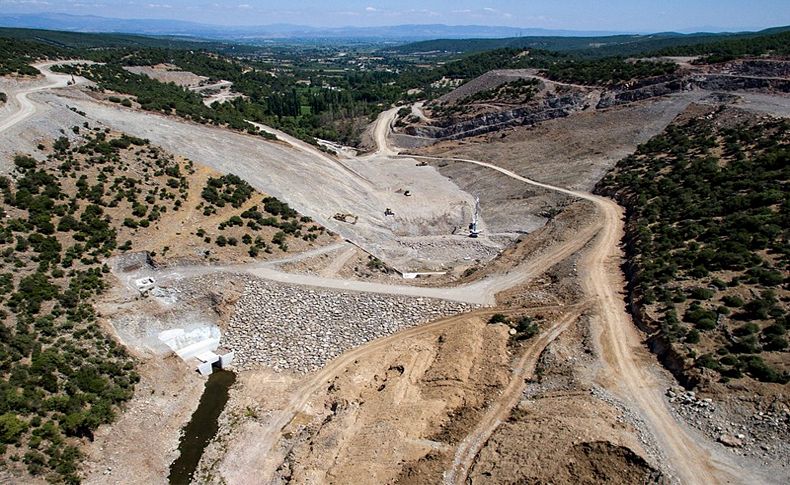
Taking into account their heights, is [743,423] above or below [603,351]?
above

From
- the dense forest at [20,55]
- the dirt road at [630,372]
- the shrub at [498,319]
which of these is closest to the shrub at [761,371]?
the dirt road at [630,372]

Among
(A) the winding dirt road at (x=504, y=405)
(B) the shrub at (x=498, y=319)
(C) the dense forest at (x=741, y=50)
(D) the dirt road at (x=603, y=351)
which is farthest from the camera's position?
(C) the dense forest at (x=741, y=50)

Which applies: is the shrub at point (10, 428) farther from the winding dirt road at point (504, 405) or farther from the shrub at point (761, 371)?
the shrub at point (761, 371)

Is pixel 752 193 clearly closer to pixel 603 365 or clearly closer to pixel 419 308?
pixel 603 365

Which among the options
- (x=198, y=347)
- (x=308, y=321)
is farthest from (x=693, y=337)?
(x=198, y=347)

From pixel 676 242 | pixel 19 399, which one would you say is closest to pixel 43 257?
pixel 19 399

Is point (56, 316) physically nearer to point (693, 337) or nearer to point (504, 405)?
point (504, 405)
